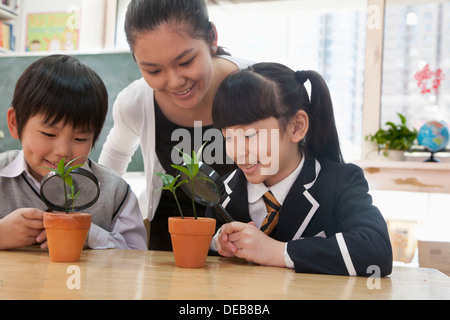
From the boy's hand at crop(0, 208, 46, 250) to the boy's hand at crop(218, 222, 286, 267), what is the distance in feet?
1.27

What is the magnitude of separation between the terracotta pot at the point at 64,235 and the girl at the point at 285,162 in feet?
0.91

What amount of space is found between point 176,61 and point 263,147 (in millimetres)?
325

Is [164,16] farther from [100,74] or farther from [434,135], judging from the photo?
[434,135]

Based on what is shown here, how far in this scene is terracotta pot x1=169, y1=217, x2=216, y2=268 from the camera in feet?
2.77

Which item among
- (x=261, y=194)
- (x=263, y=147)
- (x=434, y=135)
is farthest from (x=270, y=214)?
(x=434, y=135)

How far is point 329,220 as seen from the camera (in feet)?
3.60

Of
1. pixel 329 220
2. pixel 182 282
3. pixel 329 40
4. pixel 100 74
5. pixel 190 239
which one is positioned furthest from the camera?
pixel 329 40

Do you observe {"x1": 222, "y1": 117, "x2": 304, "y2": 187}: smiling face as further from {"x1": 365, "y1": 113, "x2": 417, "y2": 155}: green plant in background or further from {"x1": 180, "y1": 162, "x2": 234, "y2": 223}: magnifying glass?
{"x1": 365, "y1": 113, "x2": 417, "y2": 155}: green plant in background

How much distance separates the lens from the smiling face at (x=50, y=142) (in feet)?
3.71

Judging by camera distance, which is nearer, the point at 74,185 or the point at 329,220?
the point at 74,185

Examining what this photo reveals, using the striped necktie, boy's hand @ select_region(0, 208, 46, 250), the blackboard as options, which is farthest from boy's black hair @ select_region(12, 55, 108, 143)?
the blackboard

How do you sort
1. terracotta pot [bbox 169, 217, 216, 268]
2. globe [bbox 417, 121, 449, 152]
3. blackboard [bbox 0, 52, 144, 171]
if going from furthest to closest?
globe [bbox 417, 121, 449, 152]
blackboard [bbox 0, 52, 144, 171]
terracotta pot [bbox 169, 217, 216, 268]
